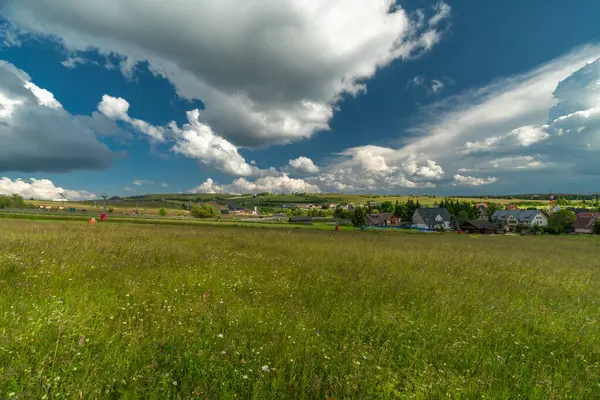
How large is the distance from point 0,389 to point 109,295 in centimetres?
300

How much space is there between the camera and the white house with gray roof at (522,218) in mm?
110812

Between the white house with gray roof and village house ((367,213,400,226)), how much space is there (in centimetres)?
4581

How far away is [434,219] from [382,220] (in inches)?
1024

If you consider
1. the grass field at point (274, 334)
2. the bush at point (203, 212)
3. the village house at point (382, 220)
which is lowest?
the village house at point (382, 220)

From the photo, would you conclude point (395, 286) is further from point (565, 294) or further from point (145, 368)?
point (145, 368)

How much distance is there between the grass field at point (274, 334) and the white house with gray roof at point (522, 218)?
13702 centimetres

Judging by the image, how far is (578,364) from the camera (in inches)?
164

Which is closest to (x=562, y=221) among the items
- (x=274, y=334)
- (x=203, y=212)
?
(x=274, y=334)

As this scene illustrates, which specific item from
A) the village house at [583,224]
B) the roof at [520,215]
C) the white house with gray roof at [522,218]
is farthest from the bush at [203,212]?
the village house at [583,224]

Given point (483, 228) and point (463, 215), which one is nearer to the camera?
point (483, 228)

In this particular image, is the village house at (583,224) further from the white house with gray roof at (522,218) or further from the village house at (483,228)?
the village house at (483,228)

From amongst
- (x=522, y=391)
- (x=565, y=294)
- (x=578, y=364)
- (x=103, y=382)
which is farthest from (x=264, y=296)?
(x=565, y=294)

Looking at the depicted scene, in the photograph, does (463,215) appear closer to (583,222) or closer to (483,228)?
(583,222)

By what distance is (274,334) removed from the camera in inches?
164
